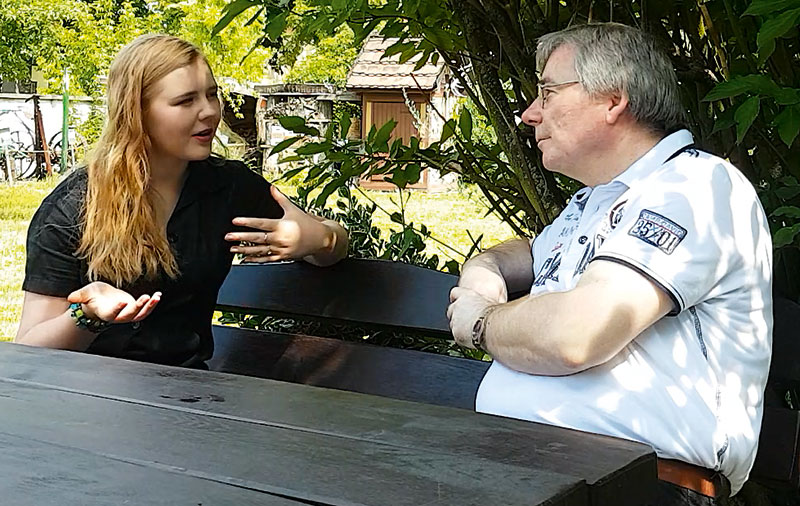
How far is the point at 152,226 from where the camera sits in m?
2.71

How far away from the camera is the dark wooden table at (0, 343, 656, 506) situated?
1.24 metres

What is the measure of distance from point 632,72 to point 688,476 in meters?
0.80

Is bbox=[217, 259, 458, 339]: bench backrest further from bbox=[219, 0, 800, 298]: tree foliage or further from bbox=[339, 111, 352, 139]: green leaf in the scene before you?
bbox=[339, 111, 352, 139]: green leaf

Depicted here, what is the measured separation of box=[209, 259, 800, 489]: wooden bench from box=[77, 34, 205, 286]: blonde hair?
0.42 metres

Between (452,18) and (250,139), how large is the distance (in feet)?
55.3

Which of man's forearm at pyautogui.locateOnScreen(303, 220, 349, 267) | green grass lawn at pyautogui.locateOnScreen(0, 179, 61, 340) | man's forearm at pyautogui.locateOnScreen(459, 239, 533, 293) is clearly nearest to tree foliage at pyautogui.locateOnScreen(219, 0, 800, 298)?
man's forearm at pyautogui.locateOnScreen(303, 220, 349, 267)

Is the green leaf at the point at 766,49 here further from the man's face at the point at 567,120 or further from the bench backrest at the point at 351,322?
the bench backrest at the point at 351,322

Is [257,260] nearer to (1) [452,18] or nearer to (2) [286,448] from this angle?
(1) [452,18]

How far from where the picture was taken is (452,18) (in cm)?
309

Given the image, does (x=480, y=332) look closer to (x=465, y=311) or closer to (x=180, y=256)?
(x=465, y=311)

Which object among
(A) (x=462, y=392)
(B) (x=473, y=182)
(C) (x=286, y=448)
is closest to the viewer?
(C) (x=286, y=448)

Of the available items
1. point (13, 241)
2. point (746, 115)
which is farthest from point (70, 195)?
point (13, 241)

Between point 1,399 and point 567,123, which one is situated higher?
point 567,123

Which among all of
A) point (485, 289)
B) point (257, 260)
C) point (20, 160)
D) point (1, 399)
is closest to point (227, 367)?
point (257, 260)
